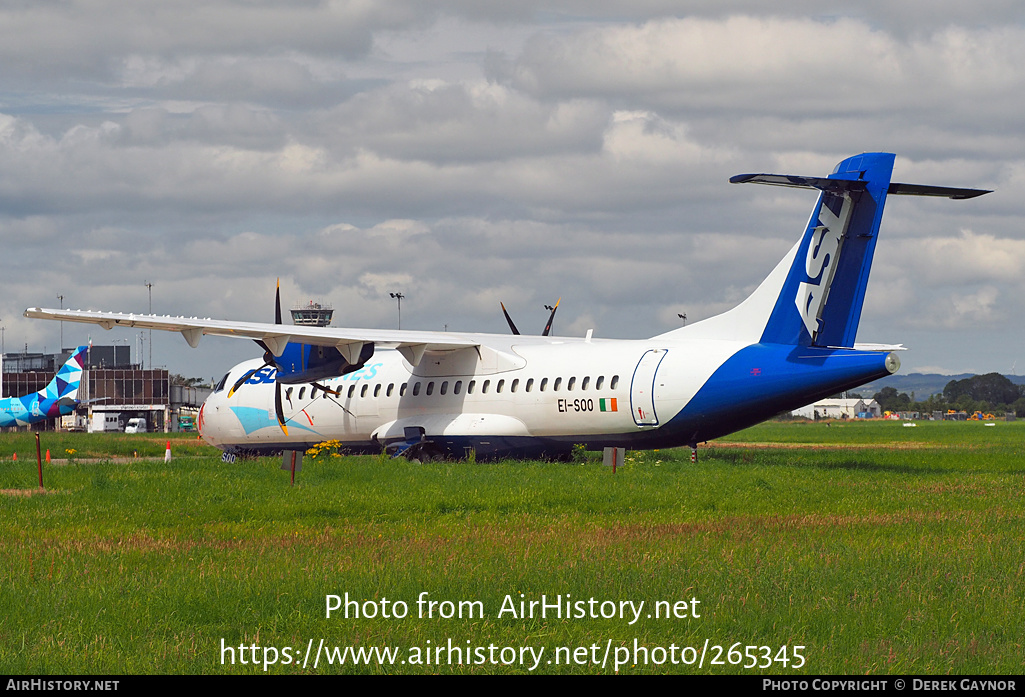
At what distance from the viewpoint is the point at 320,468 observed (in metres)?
23.5

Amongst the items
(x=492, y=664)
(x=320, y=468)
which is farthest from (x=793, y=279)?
(x=492, y=664)

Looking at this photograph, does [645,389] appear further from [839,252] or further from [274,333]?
[274,333]

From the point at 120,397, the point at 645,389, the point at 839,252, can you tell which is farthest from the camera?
the point at 120,397

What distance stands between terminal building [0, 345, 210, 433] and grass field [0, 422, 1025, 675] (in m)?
94.7

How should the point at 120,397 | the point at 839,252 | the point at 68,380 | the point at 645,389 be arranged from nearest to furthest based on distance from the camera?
1. the point at 839,252
2. the point at 645,389
3. the point at 68,380
4. the point at 120,397

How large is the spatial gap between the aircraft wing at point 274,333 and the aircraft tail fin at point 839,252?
9097 mm

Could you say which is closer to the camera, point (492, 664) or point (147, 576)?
point (492, 664)

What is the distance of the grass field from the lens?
8.91 m

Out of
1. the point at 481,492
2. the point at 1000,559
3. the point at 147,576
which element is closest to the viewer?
the point at 147,576

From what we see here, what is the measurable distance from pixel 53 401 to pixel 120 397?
50.6 meters

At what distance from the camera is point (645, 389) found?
2538 centimetres

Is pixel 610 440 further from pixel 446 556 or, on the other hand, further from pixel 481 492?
pixel 446 556

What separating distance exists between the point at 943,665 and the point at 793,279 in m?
15.6

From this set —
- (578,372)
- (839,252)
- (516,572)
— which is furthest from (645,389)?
(516,572)
